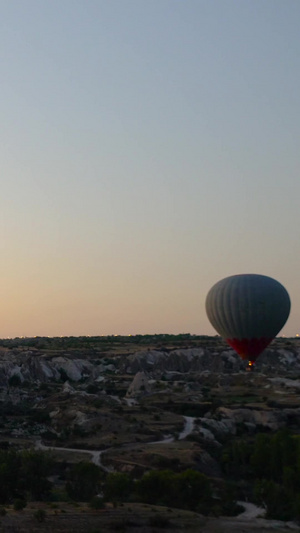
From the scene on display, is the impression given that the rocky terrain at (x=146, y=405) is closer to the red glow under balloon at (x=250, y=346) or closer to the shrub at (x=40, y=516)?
the red glow under balloon at (x=250, y=346)

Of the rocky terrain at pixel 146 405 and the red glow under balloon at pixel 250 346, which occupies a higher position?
the red glow under balloon at pixel 250 346

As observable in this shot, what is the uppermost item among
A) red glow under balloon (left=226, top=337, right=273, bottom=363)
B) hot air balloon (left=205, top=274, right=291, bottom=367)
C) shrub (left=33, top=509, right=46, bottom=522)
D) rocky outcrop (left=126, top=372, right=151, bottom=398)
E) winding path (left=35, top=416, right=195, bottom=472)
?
hot air balloon (left=205, top=274, right=291, bottom=367)

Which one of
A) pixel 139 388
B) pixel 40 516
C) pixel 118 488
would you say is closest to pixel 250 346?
pixel 139 388

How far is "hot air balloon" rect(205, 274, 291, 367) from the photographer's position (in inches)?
3777

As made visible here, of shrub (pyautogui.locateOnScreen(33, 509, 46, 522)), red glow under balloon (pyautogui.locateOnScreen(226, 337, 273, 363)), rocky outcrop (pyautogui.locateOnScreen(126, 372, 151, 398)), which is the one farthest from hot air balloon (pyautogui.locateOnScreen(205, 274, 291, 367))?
shrub (pyautogui.locateOnScreen(33, 509, 46, 522))

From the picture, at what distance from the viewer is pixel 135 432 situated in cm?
8106

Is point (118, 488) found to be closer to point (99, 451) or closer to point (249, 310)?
point (99, 451)

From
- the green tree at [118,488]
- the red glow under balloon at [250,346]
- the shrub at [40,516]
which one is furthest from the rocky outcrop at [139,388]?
the shrub at [40,516]

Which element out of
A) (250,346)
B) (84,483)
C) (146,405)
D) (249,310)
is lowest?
(84,483)

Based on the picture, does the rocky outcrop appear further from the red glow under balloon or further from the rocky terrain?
the red glow under balloon

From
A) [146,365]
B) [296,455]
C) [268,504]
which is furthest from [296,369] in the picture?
[268,504]

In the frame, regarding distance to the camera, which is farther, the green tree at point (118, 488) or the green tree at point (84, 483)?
the green tree at point (84, 483)

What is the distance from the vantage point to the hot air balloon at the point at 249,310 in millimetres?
95938

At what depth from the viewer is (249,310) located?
314ft
